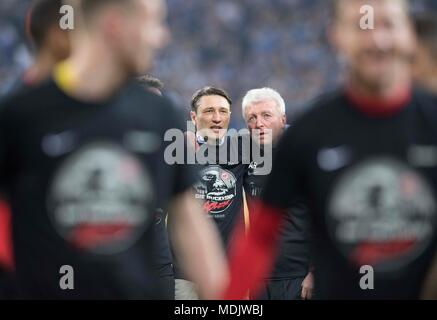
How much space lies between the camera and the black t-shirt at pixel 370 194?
3.09 meters

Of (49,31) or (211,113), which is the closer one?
(49,31)

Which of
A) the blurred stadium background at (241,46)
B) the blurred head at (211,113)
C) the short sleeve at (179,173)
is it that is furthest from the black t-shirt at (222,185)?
the blurred stadium background at (241,46)

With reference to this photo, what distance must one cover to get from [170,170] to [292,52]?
613 inches

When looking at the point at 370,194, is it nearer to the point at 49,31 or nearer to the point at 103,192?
the point at 103,192

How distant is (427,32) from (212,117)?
278 cm

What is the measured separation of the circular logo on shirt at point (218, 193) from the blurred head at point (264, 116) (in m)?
0.35

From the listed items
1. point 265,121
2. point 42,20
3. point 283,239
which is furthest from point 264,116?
point 42,20

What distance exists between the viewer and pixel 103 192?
3.05 meters

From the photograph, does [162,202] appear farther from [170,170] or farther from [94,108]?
[94,108]

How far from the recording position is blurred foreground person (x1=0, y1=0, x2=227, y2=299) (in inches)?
119

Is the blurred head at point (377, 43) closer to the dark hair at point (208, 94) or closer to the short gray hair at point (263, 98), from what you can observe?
the short gray hair at point (263, 98)

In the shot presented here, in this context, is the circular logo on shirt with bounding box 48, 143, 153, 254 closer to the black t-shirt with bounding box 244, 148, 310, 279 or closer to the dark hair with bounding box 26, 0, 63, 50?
the dark hair with bounding box 26, 0, 63, 50

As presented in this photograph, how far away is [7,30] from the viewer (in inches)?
692
